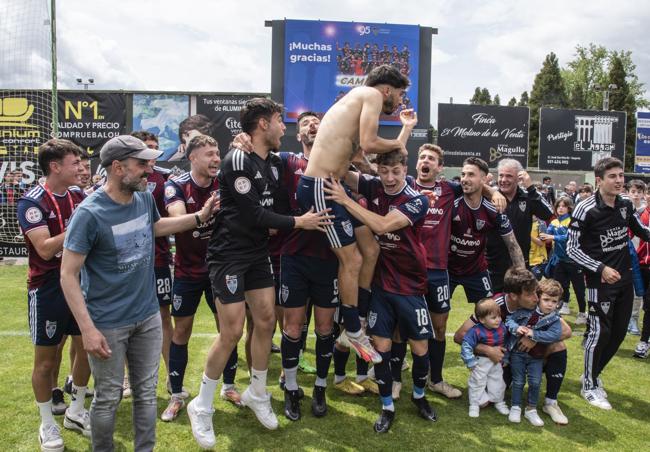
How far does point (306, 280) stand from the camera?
13.4 feet

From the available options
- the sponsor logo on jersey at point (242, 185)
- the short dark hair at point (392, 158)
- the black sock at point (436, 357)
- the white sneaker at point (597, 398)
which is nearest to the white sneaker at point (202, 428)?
the sponsor logo on jersey at point (242, 185)

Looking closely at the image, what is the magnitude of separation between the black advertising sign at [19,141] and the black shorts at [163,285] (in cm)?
884

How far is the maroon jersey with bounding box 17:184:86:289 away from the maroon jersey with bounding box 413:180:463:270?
2981mm

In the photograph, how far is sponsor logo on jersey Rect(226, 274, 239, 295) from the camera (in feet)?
11.6

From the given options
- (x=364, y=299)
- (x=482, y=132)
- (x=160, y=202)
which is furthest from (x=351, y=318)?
(x=482, y=132)

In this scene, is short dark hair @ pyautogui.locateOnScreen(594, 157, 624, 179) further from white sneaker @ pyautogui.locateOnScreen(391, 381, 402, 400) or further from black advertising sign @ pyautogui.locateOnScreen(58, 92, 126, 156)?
black advertising sign @ pyautogui.locateOnScreen(58, 92, 126, 156)

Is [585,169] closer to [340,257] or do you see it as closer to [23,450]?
[340,257]

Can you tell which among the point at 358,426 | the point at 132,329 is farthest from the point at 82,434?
the point at 358,426

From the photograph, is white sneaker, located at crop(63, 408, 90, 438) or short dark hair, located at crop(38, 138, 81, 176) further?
white sneaker, located at crop(63, 408, 90, 438)

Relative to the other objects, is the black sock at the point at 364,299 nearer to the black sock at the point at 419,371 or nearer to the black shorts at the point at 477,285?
the black sock at the point at 419,371

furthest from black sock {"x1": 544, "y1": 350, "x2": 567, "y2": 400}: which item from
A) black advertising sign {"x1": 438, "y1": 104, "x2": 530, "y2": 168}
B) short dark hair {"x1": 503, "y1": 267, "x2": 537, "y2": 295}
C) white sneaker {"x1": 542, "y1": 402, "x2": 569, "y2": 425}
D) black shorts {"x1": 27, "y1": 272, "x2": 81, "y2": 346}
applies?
black advertising sign {"x1": 438, "y1": 104, "x2": 530, "y2": 168}

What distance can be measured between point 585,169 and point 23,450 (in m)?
28.4

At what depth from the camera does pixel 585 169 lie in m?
26.4

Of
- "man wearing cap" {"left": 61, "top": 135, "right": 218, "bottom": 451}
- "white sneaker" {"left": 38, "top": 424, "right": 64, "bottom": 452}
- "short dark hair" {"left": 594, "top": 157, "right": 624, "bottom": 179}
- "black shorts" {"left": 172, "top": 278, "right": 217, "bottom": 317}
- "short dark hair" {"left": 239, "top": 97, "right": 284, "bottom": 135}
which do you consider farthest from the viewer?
"short dark hair" {"left": 594, "top": 157, "right": 624, "bottom": 179}
